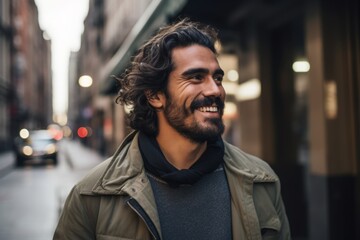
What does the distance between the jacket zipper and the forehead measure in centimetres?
67

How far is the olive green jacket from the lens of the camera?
2256 millimetres

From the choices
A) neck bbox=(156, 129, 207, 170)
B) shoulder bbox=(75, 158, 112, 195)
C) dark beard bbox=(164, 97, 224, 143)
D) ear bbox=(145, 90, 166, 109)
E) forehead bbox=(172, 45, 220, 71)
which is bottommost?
shoulder bbox=(75, 158, 112, 195)

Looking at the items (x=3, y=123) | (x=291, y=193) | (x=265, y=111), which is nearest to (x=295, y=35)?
(x=265, y=111)

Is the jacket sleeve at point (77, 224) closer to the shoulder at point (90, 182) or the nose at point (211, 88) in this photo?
the shoulder at point (90, 182)

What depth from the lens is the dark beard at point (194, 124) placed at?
235 centimetres

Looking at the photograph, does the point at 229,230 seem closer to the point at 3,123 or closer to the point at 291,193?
the point at 291,193

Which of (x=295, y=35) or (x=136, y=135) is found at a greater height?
(x=295, y=35)

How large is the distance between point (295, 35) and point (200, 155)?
683 cm

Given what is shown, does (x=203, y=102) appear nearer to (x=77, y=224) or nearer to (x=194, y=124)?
(x=194, y=124)

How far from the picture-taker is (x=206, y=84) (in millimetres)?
2385

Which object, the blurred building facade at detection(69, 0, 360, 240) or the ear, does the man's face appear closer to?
the ear

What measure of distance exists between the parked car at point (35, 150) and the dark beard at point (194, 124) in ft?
94.5

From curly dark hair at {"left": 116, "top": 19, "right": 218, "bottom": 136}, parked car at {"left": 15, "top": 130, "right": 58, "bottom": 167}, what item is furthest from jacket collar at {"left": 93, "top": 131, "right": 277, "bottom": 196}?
parked car at {"left": 15, "top": 130, "right": 58, "bottom": 167}

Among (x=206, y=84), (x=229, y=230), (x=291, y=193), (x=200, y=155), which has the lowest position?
(x=291, y=193)
